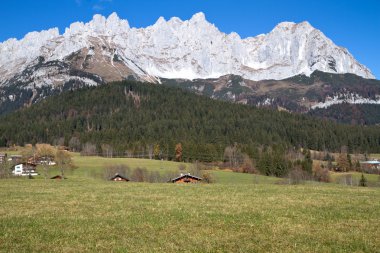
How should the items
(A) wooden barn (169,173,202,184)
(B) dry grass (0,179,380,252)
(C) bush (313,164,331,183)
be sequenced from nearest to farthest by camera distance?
(B) dry grass (0,179,380,252), (A) wooden barn (169,173,202,184), (C) bush (313,164,331,183)

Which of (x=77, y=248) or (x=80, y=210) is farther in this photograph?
(x=80, y=210)

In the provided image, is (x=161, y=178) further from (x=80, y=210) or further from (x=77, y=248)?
(x=77, y=248)

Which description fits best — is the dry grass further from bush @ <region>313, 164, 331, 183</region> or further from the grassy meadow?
bush @ <region>313, 164, 331, 183</region>

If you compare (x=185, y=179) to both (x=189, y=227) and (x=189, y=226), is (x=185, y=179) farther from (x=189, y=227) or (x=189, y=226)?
(x=189, y=227)

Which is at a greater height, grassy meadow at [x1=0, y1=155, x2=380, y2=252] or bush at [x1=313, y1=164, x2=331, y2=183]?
grassy meadow at [x1=0, y1=155, x2=380, y2=252]

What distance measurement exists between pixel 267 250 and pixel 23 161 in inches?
5635

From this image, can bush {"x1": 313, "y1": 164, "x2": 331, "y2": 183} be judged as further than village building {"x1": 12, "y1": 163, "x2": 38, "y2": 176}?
Yes

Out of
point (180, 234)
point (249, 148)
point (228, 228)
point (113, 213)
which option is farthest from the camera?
point (249, 148)

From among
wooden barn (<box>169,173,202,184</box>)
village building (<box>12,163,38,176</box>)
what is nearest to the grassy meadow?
wooden barn (<box>169,173,202,184</box>)

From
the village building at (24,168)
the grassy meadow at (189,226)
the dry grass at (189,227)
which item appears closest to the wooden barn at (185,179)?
the village building at (24,168)

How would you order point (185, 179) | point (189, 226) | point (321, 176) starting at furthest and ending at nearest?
point (321, 176) < point (185, 179) < point (189, 226)

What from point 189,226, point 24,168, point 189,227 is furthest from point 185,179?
point 189,227

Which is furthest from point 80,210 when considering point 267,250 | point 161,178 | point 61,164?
point 61,164

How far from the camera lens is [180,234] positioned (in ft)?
67.7
